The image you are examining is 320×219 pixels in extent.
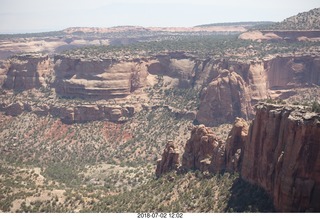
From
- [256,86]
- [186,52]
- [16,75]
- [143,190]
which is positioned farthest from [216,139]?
[16,75]

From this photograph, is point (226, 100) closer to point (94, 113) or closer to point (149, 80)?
point (149, 80)

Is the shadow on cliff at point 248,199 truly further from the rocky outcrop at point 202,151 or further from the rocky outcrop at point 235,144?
the rocky outcrop at point 202,151

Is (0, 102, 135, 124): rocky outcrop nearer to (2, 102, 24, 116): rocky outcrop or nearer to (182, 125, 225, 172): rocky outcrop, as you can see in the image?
(2, 102, 24, 116): rocky outcrop

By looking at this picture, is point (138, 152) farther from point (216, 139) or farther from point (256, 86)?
point (216, 139)

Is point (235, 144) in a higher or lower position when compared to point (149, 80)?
lower

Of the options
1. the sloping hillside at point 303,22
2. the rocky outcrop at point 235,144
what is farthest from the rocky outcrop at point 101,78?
the rocky outcrop at point 235,144

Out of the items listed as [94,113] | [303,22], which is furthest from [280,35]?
[94,113]

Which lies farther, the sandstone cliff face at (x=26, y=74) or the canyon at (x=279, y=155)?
the sandstone cliff face at (x=26, y=74)
